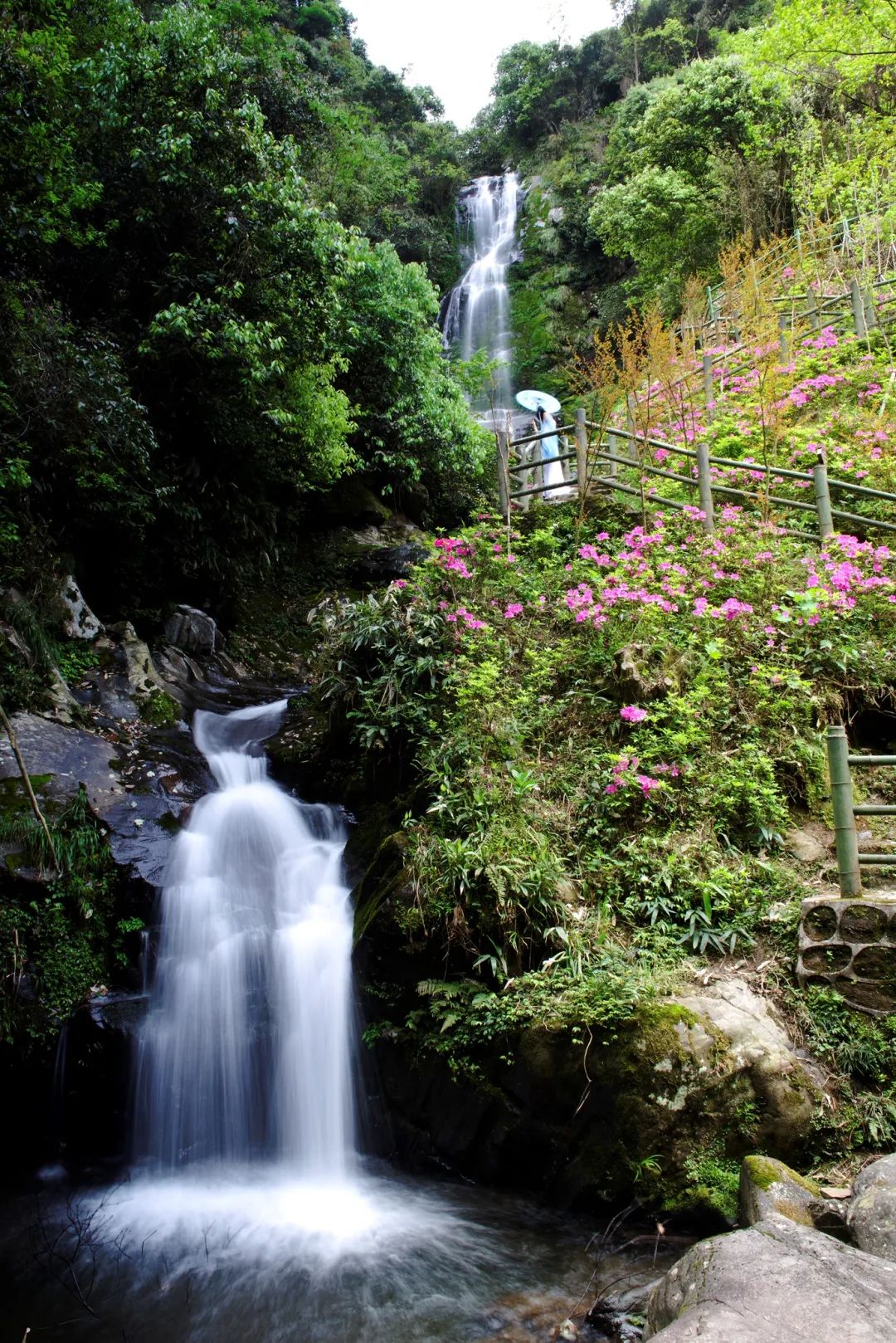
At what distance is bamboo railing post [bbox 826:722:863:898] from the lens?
400 centimetres

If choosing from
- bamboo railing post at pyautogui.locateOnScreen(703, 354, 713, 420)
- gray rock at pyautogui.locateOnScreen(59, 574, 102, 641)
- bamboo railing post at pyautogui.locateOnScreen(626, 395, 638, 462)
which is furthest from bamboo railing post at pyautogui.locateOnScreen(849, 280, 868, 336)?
gray rock at pyautogui.locateOnScreen(59, 574, 102, 641)

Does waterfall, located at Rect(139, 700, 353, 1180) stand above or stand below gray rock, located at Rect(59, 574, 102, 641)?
below

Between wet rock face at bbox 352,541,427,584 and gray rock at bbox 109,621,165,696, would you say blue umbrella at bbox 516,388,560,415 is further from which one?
gray rock at bbox 109,621,165,696

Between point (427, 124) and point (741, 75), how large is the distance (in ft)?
37.8

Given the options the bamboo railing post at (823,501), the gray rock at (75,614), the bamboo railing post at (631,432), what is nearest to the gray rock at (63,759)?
the gray rock at (75,614)

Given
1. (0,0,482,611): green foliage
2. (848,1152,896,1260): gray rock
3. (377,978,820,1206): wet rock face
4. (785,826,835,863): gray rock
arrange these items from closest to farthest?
(848,1152,896,1260): gray rock → (377,978,820,1206): wet rock face → (785,826,835,863): gray rock → (0,0,482,611): green foliage

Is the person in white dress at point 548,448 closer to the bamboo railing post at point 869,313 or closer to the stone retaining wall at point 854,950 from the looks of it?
the bamboo railing post at point 869,313

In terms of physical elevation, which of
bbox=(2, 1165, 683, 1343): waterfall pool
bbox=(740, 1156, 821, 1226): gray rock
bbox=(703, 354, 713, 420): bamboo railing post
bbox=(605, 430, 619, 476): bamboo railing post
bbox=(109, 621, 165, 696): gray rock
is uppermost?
bbox=(703, 354, 713, 420): bamboo railing post

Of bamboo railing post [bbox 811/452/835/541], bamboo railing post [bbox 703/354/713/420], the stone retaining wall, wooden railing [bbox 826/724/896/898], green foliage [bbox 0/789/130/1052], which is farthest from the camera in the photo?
bamboo railing post [bbox 703/354/713/420]

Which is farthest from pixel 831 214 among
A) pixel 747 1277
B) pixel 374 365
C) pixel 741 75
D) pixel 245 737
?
pixel 747 1277

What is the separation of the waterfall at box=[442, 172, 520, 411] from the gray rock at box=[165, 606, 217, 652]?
1235 cm

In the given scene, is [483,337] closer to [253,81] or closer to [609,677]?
[253,81]

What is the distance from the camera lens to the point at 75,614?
7699 millimetres

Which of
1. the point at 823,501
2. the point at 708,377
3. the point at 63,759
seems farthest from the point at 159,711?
the point at 708,377
